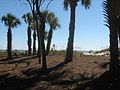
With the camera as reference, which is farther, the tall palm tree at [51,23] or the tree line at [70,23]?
the tall palm tree at [51,23]

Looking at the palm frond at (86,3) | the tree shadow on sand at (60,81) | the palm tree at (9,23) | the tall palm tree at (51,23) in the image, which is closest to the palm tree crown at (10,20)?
the palm tree at (9,23)

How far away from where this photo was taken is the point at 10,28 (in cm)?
5219

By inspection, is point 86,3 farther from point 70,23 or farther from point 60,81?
point 60,81

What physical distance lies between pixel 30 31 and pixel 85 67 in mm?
34728

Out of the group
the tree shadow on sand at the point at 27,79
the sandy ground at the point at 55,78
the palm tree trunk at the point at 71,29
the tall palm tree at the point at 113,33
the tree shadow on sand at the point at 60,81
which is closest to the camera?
the tree shadow on sand at the point at 60,81

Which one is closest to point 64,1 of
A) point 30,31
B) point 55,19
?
point 55,19

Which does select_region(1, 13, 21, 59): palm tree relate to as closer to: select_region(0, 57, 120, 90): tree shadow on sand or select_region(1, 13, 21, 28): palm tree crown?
select_region(1, 13, 21, 28): palm tree crown

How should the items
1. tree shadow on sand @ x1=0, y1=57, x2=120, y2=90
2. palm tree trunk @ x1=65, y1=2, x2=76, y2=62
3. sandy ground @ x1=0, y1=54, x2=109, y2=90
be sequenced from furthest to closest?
1. palm tree trunk @ x1=65, y1=2, x2=76, y2=62
2. sandy ground @ x1=0, y1=54, x2=109, y2=90
3. tree shadow on sand @ x1=0, y1=57, x2=120, y2=90

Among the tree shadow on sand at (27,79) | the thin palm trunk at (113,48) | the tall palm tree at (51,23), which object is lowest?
the tree shadow on sand at (27,79)

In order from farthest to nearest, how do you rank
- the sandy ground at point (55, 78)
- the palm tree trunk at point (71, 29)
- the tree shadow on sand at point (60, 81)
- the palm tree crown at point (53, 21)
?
the palm tree crown at point (53, 21) < the palm tree trunk at point (71, 29) < the sandy ground at point (55, 78) < the tree shadow on sand at point (60, 81)

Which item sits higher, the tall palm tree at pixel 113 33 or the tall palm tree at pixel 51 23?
the tall palm tree at pixel 51 23

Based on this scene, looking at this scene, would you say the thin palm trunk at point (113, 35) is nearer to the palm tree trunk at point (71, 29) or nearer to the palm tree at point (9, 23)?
the palm tree trunk at point (71, 29)

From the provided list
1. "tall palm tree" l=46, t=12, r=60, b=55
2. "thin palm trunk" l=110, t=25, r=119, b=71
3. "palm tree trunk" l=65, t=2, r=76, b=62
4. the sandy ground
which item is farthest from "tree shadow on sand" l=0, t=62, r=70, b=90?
"tall palm tree" l=46, t=12, r=60, b=55

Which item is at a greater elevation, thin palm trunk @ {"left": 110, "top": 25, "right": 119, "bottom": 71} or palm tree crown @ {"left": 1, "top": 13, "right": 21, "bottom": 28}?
palm tree crown @ {"left": 1, "top": 13, "right": 21, "bottom": 28}
